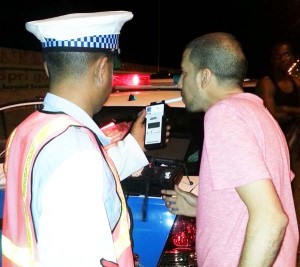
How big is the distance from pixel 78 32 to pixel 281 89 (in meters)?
3.48

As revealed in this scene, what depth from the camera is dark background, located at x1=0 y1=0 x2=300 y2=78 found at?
76.0 feet

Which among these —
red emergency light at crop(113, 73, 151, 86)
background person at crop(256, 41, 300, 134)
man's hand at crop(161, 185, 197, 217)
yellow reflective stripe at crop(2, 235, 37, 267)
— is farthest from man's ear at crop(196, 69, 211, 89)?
background person at crop(256, 41, 300, 134)

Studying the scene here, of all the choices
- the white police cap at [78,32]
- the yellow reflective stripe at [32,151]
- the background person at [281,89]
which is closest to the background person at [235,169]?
the white police cap at [78,32]

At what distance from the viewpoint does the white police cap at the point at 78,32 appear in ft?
4.51

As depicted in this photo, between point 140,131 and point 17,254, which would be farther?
point 140,131

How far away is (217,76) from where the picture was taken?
1634 millimetres

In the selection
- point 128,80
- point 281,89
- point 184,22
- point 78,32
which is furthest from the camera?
point 184,22

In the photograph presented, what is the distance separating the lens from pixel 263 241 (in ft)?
4.28

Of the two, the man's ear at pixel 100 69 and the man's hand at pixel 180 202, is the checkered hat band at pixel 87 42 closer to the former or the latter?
the man's ear at pixel 100 69

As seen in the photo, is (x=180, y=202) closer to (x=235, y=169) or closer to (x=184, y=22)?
(x=235, y=169)

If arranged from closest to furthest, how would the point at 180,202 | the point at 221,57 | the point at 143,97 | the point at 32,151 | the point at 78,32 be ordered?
the point at 32,151 < the point at 78,32 < the point at 221,57 < the point at 180,202 < the point at 143,97

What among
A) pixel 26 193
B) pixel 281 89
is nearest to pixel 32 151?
pixel 26 193

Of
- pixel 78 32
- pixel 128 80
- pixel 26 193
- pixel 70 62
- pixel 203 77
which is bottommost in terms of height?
pixel 128 80

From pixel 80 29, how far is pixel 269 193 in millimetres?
844
